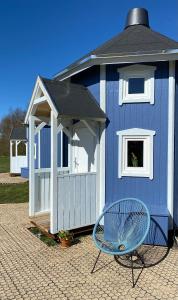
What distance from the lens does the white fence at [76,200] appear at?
21.4ft

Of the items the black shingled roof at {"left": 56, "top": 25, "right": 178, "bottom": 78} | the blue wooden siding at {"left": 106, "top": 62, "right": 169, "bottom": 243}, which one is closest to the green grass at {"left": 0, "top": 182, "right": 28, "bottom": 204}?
the blue wooden siding at {"left": 106, "top": 62, "right": 169, "bottom": 243}

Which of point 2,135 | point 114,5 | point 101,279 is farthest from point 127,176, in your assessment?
point 2,135

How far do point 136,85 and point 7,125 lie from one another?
44557 millimetres

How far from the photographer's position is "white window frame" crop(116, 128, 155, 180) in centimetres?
678

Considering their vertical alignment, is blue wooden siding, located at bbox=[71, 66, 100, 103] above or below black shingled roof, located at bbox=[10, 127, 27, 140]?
above

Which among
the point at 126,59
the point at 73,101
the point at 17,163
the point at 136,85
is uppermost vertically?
the point at 126,59

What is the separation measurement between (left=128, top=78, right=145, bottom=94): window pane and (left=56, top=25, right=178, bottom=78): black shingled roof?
720mm

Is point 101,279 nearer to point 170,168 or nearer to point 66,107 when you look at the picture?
point 170,168

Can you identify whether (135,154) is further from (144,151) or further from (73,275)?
(73,275)

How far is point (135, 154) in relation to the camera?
6996mm

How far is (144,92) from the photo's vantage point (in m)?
6.89

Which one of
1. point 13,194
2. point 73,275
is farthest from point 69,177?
point 13,194

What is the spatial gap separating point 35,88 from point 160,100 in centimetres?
306

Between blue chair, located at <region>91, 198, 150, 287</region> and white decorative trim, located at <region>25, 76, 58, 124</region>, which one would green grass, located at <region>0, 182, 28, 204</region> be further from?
blue chair, located at <region>91, 198, 150, 287</region>
